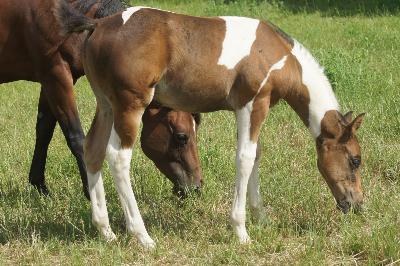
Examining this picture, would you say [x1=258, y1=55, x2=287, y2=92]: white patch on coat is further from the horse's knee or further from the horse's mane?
the horse's mane

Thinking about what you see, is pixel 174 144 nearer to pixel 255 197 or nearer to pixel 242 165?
pixel 255 197

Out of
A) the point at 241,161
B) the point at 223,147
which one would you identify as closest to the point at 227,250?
the point at 241,161

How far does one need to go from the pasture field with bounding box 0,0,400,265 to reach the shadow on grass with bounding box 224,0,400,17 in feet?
19.8

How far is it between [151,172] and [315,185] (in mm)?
1446

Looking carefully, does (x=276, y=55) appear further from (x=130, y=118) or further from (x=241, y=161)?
(x=130, y=118)

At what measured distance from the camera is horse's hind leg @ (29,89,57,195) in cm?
646

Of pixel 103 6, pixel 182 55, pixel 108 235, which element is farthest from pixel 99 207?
pixel 103 6

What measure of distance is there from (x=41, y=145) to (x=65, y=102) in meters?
0.84

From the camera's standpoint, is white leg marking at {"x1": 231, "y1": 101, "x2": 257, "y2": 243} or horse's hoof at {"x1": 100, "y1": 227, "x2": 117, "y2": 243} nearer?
white leg marking at {"x1": 231, "y1": 101, "x2": 257, "y2": 243}

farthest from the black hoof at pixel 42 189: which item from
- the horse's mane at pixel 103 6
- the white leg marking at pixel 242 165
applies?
the white leg marking at pixel 242 165

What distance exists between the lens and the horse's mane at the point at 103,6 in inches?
235

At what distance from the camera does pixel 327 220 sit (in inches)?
211

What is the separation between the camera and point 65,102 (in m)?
5.86

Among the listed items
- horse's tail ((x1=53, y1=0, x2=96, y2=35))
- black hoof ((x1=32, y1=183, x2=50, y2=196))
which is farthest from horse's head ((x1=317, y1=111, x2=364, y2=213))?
black hoof ((x1=32, y1=183, x2=50, y2=196))
